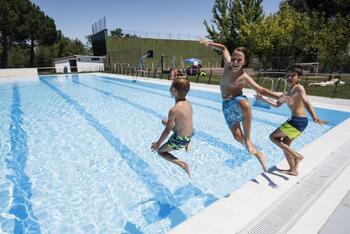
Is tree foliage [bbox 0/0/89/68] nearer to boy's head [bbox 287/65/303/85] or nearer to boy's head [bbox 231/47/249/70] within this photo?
boy's head [bbox 231/47/249/70]

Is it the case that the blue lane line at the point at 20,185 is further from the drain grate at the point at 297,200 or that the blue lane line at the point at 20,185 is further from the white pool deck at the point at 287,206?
the drain grate at the point at 297,200

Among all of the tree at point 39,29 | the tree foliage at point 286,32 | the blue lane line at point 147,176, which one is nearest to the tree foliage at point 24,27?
the tree at point 39,29

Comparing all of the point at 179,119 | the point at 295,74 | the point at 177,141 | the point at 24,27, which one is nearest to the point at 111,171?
the point at 177,141

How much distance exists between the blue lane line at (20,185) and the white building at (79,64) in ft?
95.0

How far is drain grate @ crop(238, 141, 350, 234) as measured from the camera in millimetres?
2657

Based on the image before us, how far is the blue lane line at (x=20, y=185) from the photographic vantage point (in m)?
3.53

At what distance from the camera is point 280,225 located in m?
2.68

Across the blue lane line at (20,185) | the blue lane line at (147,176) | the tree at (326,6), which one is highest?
the tree at (326,6)

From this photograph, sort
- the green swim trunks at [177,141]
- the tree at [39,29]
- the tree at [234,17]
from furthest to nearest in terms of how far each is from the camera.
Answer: the tree at [39,29] < the tree at [234,17] < the green swim trunks at [177,141]

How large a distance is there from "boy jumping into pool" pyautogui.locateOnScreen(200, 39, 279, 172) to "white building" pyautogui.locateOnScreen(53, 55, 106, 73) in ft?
114

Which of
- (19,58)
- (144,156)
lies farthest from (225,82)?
(19,58)

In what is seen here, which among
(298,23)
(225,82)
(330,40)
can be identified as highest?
(298,23)

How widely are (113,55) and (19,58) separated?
74.6 ft

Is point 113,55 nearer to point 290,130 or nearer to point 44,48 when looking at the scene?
point 44,48
